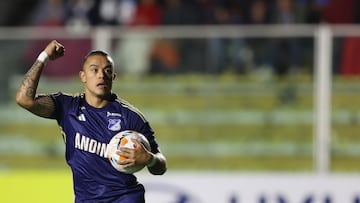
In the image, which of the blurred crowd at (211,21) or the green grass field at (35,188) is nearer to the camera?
the green grass field at (35,188)

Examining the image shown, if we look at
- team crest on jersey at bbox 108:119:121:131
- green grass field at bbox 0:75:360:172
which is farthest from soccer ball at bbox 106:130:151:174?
green grass field at bbox 0:75:360:172

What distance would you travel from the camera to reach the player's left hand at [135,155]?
22.5ft

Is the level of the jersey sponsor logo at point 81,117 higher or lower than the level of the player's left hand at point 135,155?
higher

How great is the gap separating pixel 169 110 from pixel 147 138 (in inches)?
185

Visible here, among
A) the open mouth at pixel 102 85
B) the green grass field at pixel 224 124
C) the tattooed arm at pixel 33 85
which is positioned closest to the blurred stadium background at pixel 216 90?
the green grass field at pixel 224 124

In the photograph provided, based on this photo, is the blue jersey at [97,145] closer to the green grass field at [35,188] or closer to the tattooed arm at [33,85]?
the tattooed arm at [33,85]

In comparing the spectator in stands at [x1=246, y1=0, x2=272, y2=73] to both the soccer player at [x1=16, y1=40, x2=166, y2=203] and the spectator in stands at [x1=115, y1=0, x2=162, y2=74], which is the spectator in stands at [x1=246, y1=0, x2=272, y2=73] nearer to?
the spectator in stands at [x1=115, y1=0, x2=162, y2=74]

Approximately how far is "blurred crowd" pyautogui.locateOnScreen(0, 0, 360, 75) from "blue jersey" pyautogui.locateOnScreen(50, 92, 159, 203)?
4581 mm

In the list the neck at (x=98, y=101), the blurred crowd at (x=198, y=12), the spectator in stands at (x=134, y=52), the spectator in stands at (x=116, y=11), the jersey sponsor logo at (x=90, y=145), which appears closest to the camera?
the jersey sponsor logo at (x=90, y=145)

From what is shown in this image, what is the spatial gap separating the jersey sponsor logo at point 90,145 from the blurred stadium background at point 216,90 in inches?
171

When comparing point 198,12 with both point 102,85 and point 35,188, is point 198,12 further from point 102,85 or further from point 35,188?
point 102,85

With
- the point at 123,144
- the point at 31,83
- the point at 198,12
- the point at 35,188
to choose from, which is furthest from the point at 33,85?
the point at 198,12

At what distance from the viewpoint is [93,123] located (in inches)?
290

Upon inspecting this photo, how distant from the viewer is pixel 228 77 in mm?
11898
